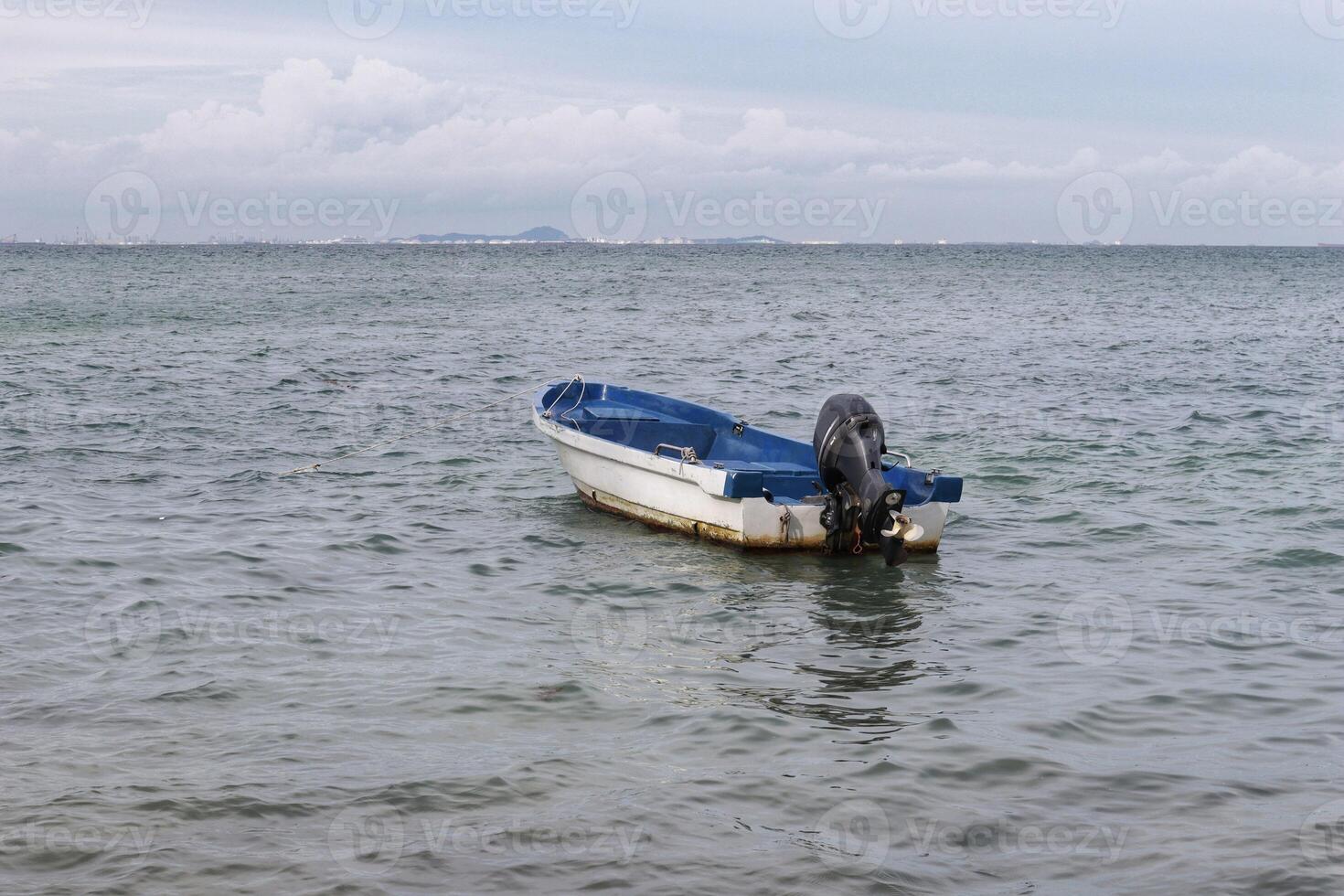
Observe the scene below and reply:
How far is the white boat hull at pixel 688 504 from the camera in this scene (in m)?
12.1

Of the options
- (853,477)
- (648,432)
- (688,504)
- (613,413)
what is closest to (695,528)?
(688,504)

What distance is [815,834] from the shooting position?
21.2 feet

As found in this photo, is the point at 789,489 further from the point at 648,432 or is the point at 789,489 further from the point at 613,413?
the point at 613,413

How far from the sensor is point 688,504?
12.8m

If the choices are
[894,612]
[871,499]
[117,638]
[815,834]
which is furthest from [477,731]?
[871,499]

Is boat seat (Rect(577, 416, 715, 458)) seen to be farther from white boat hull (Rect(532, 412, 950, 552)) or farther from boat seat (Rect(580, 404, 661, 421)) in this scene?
white boat hull (Rect(532, 412, 950, 552))

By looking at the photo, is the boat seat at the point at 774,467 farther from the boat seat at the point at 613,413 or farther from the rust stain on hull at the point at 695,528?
the boat seat at the point at 613,413

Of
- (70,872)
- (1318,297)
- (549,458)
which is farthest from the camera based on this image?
(1318,297)

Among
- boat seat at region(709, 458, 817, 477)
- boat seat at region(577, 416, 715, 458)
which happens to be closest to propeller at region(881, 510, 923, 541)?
boat seat at region(709, 458, 817, 477)

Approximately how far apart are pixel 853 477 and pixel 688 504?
1.86 meters

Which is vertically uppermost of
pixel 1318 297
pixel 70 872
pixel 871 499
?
pixel 1318 297

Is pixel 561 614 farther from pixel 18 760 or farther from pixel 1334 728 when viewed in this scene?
pixel 1334 728

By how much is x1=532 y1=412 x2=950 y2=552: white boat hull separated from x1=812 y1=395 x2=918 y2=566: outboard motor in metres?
0.23

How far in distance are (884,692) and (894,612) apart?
6.85 ft
